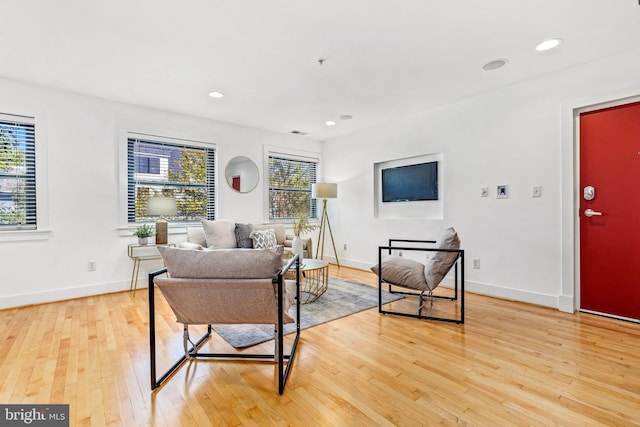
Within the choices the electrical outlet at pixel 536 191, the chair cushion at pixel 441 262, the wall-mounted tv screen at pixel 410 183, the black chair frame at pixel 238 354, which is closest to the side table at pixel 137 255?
the black chair frame at pixel 238 354

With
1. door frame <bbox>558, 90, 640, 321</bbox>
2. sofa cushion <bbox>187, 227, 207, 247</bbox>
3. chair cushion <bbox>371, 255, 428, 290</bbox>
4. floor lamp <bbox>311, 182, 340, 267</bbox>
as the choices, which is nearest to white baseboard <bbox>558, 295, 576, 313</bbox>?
door frame <bbox>558, 90, 640, 321</bbox>

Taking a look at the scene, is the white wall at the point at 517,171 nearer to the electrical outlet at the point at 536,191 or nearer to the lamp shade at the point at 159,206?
the electrical outlet at the point at 536,191

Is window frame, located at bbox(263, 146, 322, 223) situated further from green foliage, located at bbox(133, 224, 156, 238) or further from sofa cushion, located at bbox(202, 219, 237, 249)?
green foliage, located at bbox(133, 224, 156, 238)

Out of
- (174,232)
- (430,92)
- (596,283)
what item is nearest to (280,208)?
(174,232)

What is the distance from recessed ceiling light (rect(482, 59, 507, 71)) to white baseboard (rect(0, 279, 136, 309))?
15.4 feet

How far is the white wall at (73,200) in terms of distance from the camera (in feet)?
10.8

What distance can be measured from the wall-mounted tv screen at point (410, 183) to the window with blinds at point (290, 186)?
158cm

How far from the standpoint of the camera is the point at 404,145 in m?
4.56

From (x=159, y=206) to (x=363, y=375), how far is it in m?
3.12

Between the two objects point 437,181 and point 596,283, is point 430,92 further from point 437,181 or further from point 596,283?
point 596,283

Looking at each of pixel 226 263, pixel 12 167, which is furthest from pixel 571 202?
pixel 12 167

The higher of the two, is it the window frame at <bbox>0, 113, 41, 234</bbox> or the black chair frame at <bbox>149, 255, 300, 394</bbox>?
the window frame at <bbox>0, 113, 41, 234</bbox>

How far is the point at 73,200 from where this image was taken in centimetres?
357

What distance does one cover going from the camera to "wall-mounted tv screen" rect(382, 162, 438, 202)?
4.23 m
